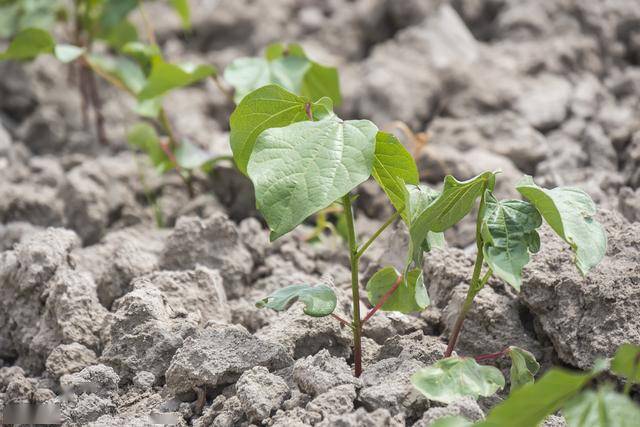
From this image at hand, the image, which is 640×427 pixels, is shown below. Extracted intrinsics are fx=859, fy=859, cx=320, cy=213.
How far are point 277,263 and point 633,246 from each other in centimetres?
94

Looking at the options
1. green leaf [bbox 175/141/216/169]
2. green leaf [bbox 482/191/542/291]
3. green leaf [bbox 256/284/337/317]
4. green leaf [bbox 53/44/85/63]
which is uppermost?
green leaf [bbox 482/191/542/291]

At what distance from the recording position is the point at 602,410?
121cm

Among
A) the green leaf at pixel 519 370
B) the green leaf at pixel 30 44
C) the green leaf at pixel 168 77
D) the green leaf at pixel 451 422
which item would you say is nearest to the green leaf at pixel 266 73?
the green leaf at pixel 168 77

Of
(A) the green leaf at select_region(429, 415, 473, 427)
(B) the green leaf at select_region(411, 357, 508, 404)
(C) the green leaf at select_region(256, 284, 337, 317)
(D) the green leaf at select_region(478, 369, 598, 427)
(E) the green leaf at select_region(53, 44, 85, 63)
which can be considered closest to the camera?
(D) the green leaf at select_region(478, 369, 598, 427)

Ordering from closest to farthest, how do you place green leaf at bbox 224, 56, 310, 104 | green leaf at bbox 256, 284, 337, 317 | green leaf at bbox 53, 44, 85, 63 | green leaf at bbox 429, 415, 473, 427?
1. green leaf at bbox 429, 415, 473, 427
2. green leaf at bbox 256, 284, 337, 317
3. green leaf at bbox 224, 56, 310, 104
4. green leaf at bbox 53, 44, 85, 63

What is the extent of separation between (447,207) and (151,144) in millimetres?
1475

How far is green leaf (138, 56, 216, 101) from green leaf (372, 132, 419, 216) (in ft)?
3.63

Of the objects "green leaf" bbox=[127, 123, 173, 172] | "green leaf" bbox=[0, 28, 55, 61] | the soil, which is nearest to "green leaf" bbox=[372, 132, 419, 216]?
the soil

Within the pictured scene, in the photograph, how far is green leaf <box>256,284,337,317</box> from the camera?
5.16ft

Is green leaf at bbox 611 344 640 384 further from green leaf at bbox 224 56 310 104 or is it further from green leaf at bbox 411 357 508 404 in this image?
green leaf at bbox 224 56 310 104

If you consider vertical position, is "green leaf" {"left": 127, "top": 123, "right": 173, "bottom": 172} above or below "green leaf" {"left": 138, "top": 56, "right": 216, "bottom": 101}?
below

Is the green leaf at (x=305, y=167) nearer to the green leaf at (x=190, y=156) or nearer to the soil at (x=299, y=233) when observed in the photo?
the soil at (x=299, y=233)

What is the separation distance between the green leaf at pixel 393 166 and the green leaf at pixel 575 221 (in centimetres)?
21

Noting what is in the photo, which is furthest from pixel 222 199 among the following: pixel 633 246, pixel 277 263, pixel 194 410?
pixel 633 246
